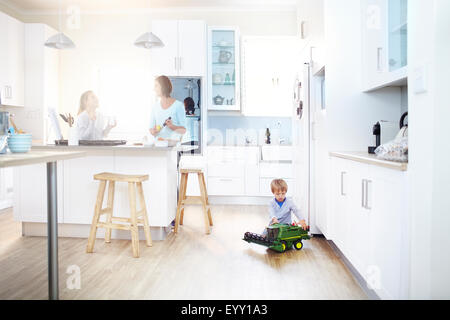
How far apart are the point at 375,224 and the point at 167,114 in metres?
2.58

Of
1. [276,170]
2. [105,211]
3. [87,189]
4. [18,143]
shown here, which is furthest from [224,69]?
[18,143]

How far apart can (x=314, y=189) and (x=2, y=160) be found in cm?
262

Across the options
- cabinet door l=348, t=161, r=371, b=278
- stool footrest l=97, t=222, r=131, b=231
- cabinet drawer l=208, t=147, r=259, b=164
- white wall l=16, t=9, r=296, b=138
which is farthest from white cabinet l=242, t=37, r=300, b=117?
cabinet door l=348, t=161, r=371, b=278

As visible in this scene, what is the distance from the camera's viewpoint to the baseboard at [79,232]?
332 cm

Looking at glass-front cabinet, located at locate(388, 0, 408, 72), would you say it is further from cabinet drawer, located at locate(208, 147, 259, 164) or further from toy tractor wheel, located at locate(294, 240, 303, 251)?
cabinet drawer, located at locate(208, 147, 259, 164)

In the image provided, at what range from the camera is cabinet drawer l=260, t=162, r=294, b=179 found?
513 cm

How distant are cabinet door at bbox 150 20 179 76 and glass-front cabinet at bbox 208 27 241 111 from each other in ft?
1.55

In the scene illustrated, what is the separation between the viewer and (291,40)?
18.1 feet

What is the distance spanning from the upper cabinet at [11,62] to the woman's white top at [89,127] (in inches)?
67.6

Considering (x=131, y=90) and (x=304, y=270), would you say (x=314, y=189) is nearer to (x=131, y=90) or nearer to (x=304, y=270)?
(x=304, y=270)

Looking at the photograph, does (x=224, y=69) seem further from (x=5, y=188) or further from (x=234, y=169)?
(x=5, y=188)

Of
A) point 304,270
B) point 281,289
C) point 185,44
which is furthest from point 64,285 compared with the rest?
point 185,44

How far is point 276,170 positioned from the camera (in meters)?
5.14

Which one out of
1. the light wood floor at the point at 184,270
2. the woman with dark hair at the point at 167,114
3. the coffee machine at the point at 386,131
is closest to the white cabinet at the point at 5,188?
the light wood floor at the point at 184,270
